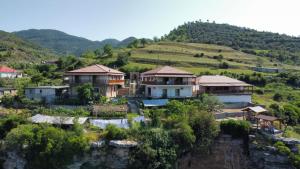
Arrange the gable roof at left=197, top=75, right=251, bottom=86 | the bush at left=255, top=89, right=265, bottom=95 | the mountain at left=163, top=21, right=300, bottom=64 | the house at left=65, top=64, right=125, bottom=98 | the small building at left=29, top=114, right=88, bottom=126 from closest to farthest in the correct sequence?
the small building at left=29, top=114, right=88, bottom=126
the house at left=65, top=64, right=125, bottom=98
the gable roof at left=197, top=75, right=251, bottom=86
the bush at left=255, top=89, right=265, bottom=95
the mountain at left=163, top=21, right=300, bottom=64

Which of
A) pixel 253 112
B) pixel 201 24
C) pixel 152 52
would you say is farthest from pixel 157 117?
pixel 201 24

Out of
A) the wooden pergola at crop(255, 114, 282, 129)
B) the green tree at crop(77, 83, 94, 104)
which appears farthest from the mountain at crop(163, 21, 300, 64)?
the green tree at crop(77, 83, 94, 104)

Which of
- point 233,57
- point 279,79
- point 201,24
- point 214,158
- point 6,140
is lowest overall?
point 214,158

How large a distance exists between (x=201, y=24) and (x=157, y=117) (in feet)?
509

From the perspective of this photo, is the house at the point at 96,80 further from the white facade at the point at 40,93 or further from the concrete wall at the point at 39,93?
the concrete wall at the point at 39,93

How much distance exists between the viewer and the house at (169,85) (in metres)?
50.6

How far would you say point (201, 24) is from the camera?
186750 mm

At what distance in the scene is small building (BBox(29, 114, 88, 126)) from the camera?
37.8 m

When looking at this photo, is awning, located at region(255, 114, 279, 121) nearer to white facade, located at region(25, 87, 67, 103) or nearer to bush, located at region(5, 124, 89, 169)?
bush, located at region(5, 124, 89, 169)

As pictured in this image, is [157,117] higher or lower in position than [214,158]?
higher

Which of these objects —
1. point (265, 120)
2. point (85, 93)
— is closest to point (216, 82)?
point (265, 120)

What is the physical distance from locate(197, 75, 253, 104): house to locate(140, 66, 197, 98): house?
2.23 meters

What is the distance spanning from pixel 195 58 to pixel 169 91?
1699 inches

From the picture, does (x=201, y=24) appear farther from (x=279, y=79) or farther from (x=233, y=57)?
(x=279, y=79)
